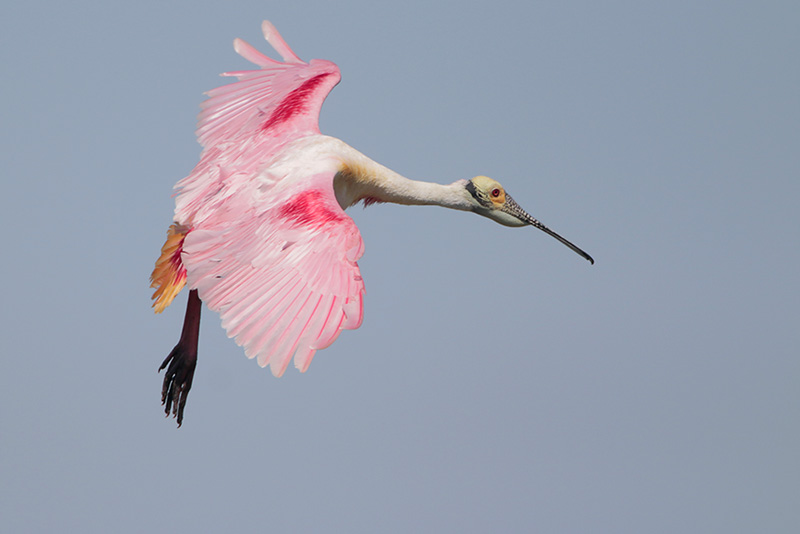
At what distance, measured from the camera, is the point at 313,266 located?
8797mm

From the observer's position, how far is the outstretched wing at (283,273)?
324 inches

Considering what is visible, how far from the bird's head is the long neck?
0.10 meters

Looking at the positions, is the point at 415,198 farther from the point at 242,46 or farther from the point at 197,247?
the point at 197,247

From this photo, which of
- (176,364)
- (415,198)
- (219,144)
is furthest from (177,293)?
(415,198)

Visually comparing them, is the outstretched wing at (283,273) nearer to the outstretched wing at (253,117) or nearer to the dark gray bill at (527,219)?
the outstretched wing at (253,117)

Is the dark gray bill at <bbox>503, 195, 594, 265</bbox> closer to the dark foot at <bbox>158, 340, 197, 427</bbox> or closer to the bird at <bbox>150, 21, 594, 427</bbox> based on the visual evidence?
the bird at <bbox>150, 21, 594, 427</bbox>

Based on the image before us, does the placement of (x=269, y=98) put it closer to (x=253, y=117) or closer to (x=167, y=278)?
(x=253, y=117)

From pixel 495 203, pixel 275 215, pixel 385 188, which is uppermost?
pixel 495 203

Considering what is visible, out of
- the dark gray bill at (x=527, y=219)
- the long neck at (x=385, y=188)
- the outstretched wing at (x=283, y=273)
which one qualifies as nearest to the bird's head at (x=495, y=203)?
the dark gray bill at (x=527, y=219)

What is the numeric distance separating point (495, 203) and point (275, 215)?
412 centimetres

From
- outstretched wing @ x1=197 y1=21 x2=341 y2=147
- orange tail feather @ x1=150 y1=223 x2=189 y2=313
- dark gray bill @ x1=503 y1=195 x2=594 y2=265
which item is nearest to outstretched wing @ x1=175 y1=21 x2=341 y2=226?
outstretched wing @ x1=197 y1=21 x2=341 y2=147

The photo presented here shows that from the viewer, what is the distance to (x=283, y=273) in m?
8.84

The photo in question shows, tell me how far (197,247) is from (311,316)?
5.18 feet

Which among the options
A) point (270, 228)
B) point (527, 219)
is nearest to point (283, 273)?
point (270, 228)
